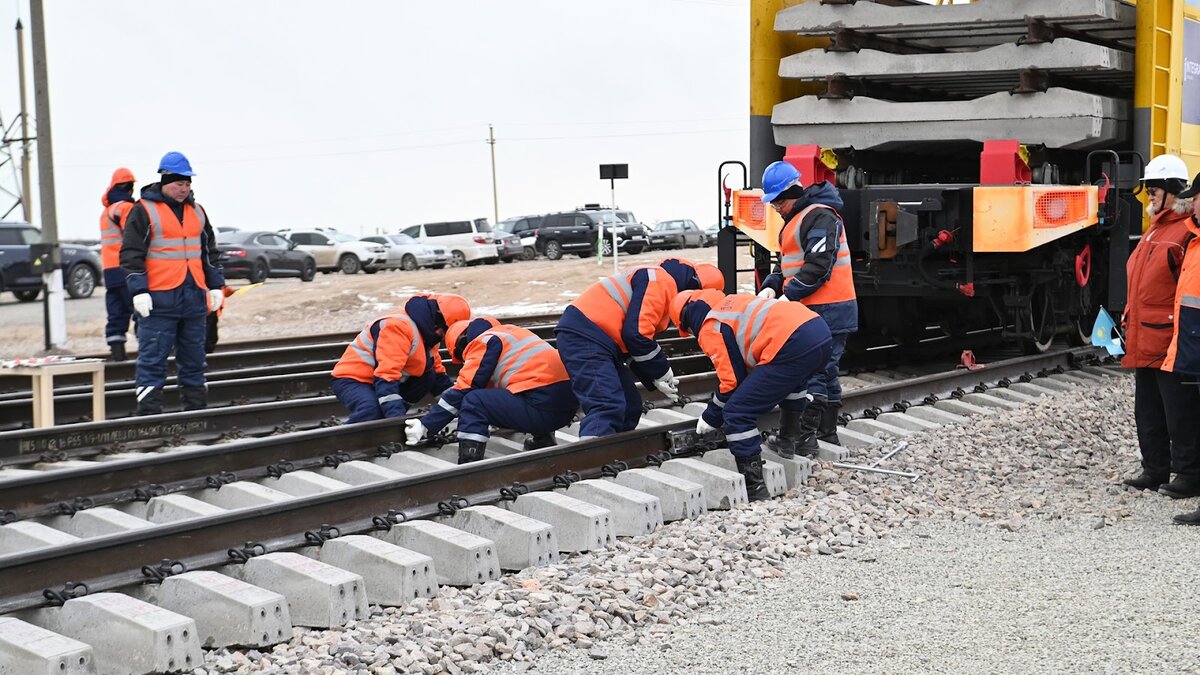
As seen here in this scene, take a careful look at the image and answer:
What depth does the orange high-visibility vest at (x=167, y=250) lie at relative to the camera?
30.4ft

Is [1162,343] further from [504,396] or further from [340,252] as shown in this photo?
[340,252]

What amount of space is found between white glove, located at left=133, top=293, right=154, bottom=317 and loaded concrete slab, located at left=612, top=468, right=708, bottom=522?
3796mm

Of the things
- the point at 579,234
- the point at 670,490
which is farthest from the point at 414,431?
the point at 579,234

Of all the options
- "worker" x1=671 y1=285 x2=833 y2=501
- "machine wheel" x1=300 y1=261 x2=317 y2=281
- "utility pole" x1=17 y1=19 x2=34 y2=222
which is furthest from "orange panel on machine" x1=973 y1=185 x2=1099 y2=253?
"machine wheel" x1=300 y1=261 x2=317 y2=281

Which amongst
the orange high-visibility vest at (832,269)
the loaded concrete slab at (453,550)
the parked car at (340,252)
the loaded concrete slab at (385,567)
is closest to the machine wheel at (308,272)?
the parked car at (340,252)

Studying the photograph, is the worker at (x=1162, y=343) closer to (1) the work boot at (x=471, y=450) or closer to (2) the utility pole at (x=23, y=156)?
(1) the work boot at (x=471, y=450)

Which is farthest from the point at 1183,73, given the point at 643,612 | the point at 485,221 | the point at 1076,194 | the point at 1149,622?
the point at 485,221

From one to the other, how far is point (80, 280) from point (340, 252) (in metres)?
10.9

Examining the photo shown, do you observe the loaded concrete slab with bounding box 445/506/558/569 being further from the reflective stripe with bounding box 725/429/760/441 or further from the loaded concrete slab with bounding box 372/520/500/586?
the reflective stripe with bounding box 725/429/760/441

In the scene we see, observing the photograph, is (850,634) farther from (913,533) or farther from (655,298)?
(655,298)

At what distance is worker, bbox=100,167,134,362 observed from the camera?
11.7 m

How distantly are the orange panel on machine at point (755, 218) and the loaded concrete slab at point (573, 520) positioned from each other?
494cm

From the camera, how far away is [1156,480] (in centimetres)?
711

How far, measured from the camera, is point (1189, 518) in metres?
6.34
